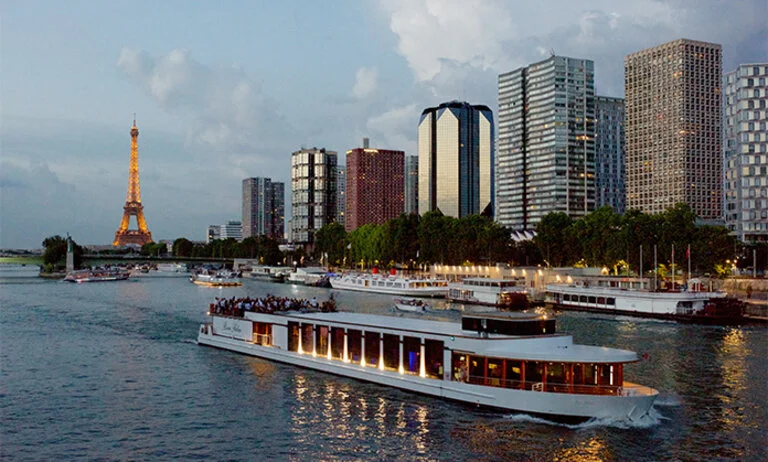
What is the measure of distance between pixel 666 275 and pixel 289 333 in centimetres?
7281

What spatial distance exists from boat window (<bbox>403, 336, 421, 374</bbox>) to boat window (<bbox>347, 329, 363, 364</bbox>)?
3.76 m

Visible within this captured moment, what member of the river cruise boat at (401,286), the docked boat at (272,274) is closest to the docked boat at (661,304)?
the river cruise boat at (401,286)

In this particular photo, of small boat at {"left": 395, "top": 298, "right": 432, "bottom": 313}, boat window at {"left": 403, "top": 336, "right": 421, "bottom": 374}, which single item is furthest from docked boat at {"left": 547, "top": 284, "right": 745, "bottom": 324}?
boat window at {"left": 403, "top": 336, "right": 421, "bottom": 374}

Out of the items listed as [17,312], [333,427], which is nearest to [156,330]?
[17,312]

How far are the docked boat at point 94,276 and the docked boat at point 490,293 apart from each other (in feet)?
320

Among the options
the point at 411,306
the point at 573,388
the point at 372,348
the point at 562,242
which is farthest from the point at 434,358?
the point at 562,242

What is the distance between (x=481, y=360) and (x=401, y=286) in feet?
276

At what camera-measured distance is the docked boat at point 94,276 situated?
16600 centimetres

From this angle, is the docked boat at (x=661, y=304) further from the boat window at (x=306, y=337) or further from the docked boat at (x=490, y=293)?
the boat window at (x=306, y=337)

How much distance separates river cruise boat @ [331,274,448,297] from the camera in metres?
115

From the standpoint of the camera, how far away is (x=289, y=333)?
157 feet

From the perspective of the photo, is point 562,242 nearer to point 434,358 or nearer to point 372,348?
point 372,348

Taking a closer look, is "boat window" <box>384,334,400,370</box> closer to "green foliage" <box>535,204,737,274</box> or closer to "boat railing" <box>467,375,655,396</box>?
"boat railing" <box>467,375,655,396</box>

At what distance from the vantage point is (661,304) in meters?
→ 76.6
